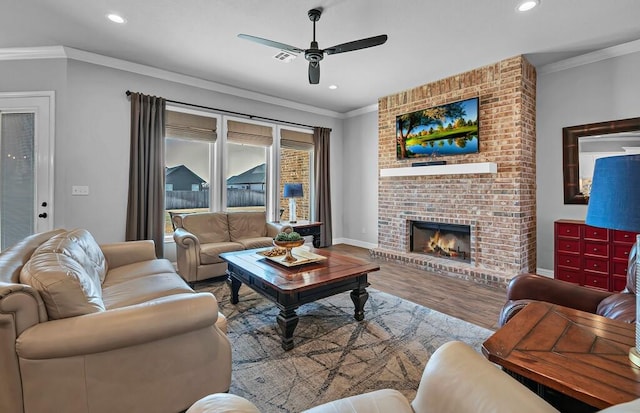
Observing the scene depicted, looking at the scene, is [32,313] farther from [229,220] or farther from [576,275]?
[576,275]

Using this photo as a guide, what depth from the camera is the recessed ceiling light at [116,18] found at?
285 cm

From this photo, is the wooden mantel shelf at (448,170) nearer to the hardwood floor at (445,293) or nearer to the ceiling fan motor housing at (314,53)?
the hardwood floor at (445,293)

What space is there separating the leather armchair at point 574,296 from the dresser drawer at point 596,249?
1.84 meters

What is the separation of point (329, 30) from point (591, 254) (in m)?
3.85

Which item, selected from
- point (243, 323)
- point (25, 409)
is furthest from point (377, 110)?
point (25, 409)

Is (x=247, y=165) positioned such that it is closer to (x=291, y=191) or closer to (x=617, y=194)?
(x=291, y=191)

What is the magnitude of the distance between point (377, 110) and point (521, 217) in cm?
328

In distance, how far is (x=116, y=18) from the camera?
9.52ft

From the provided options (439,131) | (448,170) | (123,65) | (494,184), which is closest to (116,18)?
(123,65)

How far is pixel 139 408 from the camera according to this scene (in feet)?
4.55

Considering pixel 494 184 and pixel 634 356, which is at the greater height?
pixel 494 184

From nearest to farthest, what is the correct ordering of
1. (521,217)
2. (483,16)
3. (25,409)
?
(25,409) → (483,16) → (521,217)

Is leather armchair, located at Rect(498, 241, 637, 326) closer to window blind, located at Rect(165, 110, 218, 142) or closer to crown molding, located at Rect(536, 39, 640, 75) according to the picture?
crown molding, located at Rect(536, 39, 640, 75)

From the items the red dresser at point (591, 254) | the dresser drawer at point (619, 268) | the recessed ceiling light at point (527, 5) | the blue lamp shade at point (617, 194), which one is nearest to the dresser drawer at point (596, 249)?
the red dresser at point (591, 254)
